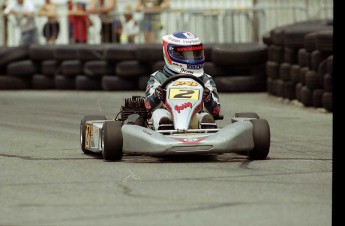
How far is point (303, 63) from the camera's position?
53.5ft

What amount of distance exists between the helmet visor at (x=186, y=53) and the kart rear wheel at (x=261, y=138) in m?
0.99

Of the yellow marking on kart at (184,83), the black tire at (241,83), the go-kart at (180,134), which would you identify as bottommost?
the black tire at (241,83)

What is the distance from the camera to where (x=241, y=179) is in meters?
8.14

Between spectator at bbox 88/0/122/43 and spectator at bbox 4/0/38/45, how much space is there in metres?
1.18

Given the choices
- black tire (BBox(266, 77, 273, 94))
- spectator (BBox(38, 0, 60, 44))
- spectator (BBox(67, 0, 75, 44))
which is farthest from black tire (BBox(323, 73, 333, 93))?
spectator (BBox(38, 0, 60, 44))

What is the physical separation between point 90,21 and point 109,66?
75.3 inches

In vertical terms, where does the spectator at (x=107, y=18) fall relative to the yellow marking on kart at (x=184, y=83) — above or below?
below

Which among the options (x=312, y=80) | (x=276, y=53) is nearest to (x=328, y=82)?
(x=312, y=80)

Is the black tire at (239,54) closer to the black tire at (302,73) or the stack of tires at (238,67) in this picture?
the stack of tires at (238,67)

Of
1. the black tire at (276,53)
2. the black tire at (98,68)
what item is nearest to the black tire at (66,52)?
the black tire at (98,68)

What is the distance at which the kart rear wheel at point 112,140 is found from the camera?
9.22 m

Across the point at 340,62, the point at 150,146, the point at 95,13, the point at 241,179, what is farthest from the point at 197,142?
the point at 95,13

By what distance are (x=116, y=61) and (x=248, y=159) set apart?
10.9m

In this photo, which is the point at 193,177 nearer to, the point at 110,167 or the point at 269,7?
the point at 110,167
